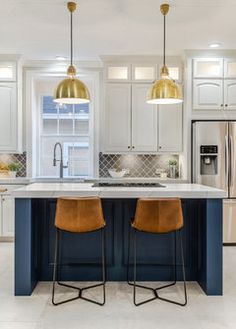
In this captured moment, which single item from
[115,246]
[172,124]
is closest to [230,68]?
[172,124]

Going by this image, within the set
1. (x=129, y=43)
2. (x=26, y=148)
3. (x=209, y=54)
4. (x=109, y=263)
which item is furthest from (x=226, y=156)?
(x=26, y=148)

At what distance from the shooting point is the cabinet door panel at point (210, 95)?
5.16m

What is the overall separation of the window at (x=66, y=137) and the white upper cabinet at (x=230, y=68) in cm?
230

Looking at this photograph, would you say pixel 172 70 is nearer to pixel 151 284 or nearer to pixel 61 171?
pixel 61 171

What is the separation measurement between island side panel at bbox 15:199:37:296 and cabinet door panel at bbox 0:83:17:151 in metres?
2.47

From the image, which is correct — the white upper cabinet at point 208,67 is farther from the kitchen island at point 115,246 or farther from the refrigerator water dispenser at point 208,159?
the kitchen island at point 115,246

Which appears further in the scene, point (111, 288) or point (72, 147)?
point (72, 147)

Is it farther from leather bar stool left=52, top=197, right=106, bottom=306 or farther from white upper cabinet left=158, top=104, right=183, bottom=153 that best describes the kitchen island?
white upper cabinet left=158, top=104, right=183, bottom=153

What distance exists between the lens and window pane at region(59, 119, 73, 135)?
5.93m

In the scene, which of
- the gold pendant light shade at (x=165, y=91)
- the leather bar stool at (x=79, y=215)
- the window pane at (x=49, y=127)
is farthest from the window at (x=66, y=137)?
the leather bar stool at (x=79, y=215)

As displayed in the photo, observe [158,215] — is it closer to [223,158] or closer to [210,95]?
[223,158]

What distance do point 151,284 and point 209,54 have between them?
349 cm

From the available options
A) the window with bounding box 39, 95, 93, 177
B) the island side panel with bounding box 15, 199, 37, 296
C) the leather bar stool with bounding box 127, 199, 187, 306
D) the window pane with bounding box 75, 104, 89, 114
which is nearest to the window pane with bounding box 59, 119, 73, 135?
the window with bounding box 39, 95, 93, 177

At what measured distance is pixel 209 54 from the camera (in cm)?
515
